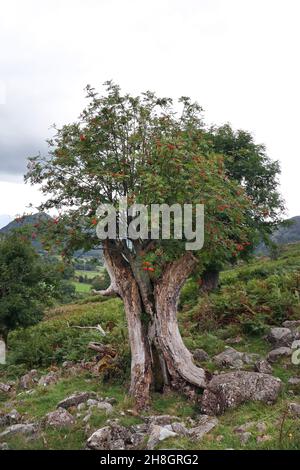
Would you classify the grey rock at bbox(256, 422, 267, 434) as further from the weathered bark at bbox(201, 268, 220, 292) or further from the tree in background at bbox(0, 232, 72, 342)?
the weathered bark at bbox(201, 268, 220, 292)

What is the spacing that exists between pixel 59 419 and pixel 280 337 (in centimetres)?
784

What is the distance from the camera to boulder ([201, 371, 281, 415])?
31.9 ft

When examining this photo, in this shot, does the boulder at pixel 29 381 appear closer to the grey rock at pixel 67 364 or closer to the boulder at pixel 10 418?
the grey rock at pixel 67 364

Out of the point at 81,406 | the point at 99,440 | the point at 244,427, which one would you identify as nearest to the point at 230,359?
the point at 244,427

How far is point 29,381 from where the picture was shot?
1434cm

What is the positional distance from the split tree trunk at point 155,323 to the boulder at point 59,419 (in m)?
2.00

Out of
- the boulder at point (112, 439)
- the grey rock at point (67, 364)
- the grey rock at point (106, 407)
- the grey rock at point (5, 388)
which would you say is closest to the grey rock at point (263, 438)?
the boulder at point (112, 439)

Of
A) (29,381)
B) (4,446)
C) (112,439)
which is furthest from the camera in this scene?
(29,381)

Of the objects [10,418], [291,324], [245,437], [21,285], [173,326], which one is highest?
[21,285]

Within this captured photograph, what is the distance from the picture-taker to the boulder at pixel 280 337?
13391mm

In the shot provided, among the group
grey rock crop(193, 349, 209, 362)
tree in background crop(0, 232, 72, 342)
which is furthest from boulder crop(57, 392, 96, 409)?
tree in background crop(0, 232, 72, 342)

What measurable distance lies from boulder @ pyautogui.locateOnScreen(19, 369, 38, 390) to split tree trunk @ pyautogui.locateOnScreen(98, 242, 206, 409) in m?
4.69

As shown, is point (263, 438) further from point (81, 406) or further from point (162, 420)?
point (81, 406)
